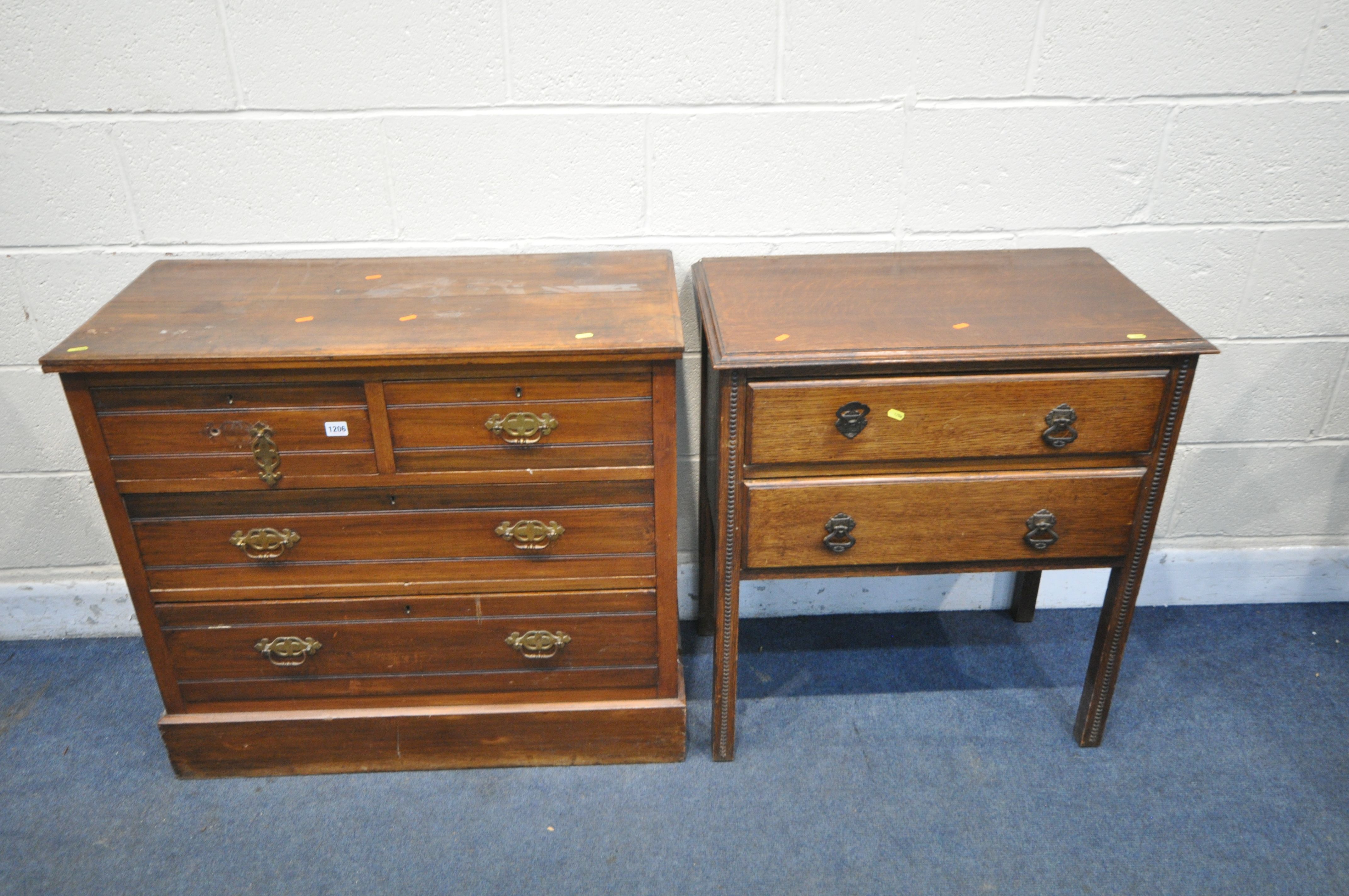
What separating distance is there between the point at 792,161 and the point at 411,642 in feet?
3.82

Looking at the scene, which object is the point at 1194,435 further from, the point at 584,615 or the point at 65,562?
the point at 65,562

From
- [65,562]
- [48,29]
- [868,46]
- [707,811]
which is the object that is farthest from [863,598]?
[48,29]

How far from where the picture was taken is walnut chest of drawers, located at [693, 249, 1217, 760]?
1.46m

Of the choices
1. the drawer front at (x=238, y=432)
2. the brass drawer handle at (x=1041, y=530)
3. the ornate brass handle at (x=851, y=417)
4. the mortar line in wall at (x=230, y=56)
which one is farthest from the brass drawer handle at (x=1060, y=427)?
the mortar line in wall at (x=230, y=56)

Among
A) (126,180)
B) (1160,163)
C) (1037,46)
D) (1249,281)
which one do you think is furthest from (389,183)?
(1249,281)

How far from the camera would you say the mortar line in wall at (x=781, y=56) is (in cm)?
171

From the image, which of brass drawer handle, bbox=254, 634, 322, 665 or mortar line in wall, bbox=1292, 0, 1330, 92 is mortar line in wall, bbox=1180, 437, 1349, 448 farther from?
brass drawer handle, bbox=254, 634, 322, 665

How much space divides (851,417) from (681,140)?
688mm

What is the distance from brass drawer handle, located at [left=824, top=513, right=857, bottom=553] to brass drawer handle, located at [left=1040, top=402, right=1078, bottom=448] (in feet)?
1.10

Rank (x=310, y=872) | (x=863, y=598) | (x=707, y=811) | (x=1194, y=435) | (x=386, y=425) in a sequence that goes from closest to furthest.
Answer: (x=386, y=425)
(x=310, y=872)
(x=707, y=811)
(x=1194, y=435)
(x=863, y=598)

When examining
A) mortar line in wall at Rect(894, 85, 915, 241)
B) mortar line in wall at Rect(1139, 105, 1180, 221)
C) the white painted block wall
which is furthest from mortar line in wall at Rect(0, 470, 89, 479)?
mortar line in wall at Rect(1139, 105, 1180, 221)

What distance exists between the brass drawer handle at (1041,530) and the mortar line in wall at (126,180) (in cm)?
174

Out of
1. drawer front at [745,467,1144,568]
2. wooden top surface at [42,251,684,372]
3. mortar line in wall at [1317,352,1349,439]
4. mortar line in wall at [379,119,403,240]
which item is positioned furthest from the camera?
mortar line in wall at [1317,352,1349,439]

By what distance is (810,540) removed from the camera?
158 cm
